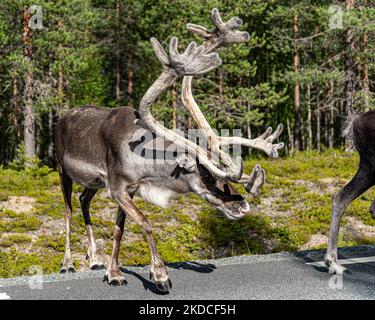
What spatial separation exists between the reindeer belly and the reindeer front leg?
27.5 inches

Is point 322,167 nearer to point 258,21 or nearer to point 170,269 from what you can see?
point 170,269

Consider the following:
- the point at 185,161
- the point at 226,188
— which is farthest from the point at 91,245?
the point at 226,188

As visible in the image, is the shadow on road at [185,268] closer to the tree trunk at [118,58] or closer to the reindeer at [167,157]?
the reindeer at [167,157]

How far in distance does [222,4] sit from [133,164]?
67.1 feet

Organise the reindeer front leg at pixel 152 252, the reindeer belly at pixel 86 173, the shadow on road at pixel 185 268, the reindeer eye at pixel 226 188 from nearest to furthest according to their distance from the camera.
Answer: the reindeer front leg at pixel 152 252, the reindeer eye at pixel 226 188, the shadow on road at pixel 185 268, the reindeer belly at pixel 86 173

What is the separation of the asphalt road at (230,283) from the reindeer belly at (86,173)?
3.85 ft

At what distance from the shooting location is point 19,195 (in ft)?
47.9

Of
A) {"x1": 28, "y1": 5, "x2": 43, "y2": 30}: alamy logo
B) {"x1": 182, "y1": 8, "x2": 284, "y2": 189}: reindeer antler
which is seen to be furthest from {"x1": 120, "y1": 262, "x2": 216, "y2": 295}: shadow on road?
{"x1": 28, "y1": 5, "x2": 43, "y2": 30}: alamy logo

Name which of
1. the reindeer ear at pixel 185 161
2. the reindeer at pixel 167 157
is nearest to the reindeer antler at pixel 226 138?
the reindeer at pixel 167 157

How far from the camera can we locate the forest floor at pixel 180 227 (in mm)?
Answer: 11961

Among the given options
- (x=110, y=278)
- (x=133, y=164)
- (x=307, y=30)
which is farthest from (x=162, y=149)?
(x=307, y=30)

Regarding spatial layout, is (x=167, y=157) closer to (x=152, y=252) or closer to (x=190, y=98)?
(x=190, y=98)

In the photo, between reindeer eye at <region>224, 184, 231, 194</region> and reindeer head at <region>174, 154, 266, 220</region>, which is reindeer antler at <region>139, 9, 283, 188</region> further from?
reindeer eye at <region>224, 184, 231, 194</region>

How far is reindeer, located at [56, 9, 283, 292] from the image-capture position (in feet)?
20.4
